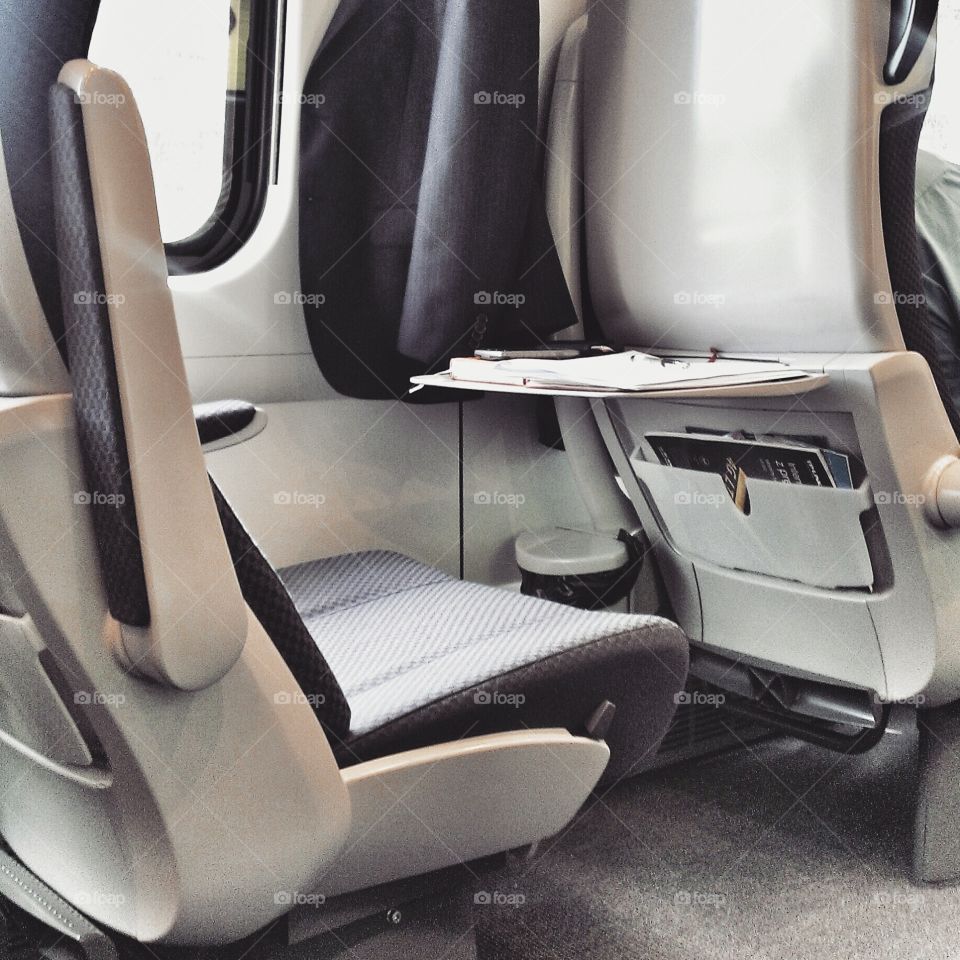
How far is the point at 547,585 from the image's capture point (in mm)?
1822

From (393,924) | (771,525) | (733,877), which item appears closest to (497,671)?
(393,924)

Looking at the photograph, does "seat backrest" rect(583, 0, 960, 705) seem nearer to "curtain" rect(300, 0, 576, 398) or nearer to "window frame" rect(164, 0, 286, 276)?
"curtain" rect(300, 0, 576, 398)

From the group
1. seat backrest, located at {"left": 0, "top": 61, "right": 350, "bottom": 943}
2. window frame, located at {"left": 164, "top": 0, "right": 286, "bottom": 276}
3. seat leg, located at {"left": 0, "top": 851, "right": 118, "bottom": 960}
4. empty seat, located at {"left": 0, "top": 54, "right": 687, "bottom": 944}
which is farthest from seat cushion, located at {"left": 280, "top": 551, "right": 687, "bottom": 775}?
window frame, located at {"left": 164, "top": 0, "right": 286, "bottom": 276}

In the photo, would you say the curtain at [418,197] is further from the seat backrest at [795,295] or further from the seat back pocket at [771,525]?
the seat back pocket at [771,525]

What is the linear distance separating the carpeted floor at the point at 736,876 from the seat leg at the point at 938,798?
0.14ft

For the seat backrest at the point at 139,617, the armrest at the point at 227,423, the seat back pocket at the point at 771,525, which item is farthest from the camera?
the seat back pocket at the point at 771,525

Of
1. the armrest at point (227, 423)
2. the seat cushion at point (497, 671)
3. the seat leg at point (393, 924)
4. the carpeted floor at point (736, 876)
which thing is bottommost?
the carpeted floor at point (736, 876)

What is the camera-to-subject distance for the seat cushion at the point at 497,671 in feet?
2.94

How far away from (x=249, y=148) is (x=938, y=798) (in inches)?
63.8

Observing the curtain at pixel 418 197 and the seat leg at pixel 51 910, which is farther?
the curtain at pixel 418 197

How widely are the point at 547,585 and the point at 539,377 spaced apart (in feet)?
1.92

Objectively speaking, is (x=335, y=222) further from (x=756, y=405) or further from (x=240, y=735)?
A: (x=240, y=735)

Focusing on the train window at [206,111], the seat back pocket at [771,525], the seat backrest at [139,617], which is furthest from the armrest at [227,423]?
the seat back pocket at [771,525]

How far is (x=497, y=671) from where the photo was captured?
929mm
